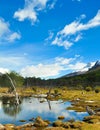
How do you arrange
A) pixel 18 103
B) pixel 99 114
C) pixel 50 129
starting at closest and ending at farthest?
pixel 50 129 → pixel 99 114 → pixel 18 103

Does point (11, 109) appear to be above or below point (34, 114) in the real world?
above

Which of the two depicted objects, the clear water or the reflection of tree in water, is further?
the reflection of tree in water

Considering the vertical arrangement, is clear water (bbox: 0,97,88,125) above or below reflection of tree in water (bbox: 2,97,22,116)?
below

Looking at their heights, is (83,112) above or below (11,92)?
below

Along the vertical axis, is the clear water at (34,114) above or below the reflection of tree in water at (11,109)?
below

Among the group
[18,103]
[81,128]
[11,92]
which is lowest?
[81,128]

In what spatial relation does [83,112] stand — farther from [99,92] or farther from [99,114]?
[99,92]

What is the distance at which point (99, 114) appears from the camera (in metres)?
66.5

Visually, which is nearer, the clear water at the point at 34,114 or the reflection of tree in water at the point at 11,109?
the clear water at the point at 34,114

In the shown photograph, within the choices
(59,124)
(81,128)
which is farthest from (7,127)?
(81,128)

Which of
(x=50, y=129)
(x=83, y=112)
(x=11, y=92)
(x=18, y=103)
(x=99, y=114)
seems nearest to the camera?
(x=50, y=129)

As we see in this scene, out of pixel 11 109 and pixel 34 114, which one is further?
pixel 11 109

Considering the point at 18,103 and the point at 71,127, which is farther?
the point at 18,103

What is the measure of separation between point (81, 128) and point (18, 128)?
11.6m
